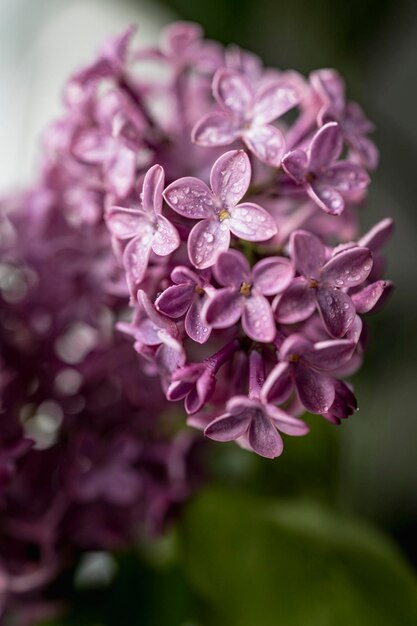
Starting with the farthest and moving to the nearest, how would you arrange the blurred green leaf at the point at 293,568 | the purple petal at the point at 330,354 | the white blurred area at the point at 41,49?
1. the white blurred area at the point at 41,49
2. the blurred green leaf at the point at 293,568
3. the purple petal at the point at 330,354

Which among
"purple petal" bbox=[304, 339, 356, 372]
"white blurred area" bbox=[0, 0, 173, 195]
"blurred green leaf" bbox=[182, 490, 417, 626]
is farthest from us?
"white blurred area" bbox=[0, 0, 173, 195]

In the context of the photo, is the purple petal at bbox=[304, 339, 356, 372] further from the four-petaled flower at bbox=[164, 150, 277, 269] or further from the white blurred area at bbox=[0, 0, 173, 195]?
the white blurred area at bbox=[0, 0, 173, 195]

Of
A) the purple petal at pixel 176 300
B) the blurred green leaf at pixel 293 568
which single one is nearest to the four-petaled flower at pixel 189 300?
the purple petal at pixel 176 300

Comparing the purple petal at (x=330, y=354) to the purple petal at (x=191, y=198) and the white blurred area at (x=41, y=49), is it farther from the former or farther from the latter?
the white blurred area at (x=41, y=49)

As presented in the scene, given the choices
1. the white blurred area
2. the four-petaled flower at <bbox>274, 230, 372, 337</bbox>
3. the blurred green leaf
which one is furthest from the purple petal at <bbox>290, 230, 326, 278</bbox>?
the white blurred area

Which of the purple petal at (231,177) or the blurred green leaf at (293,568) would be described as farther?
the blurred green leaf at (293,568)

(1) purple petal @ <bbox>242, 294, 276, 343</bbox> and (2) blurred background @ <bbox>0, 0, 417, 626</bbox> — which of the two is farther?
(2) blurred background @ <bbox>0, 0, 417, 626</bbox>
